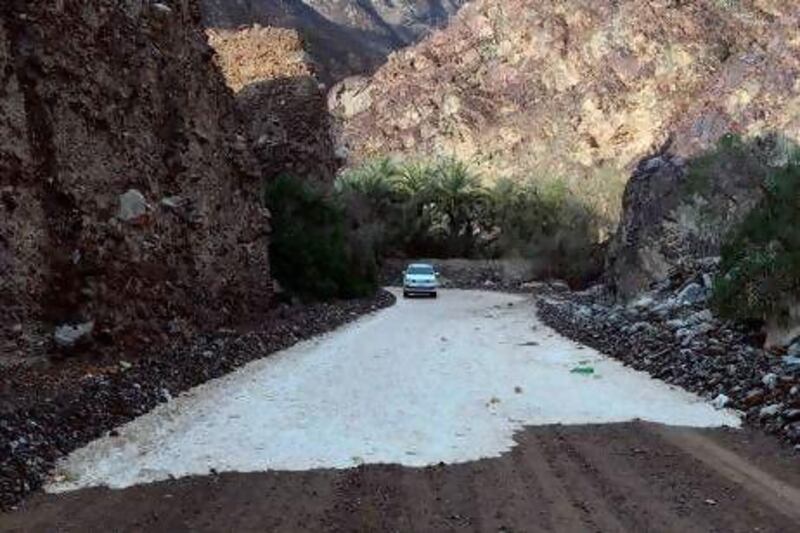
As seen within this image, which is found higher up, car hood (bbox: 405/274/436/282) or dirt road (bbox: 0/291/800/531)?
dirt road (bbox: 0/291/800/531)

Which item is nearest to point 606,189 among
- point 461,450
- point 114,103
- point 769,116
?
point 769,116

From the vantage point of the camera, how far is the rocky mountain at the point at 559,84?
6762cm

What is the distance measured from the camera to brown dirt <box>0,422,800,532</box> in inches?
265

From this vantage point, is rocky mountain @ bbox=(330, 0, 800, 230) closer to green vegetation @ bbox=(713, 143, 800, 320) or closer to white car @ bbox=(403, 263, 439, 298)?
white car @ bbox=(403, 263, 439, 298)

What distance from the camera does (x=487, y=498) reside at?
739 centimetres

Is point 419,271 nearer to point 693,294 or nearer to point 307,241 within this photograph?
point 307,241

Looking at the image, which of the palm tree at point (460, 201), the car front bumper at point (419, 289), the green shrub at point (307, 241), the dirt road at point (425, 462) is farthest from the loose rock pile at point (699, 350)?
the palm tree at point (460, 201)

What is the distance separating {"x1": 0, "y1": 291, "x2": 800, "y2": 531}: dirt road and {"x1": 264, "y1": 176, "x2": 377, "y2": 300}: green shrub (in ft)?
37.5

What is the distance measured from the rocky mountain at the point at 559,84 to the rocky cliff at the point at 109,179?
127ft

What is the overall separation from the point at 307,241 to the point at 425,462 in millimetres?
18393

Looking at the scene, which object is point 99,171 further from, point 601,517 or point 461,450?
point 601,517

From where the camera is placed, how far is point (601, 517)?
6.85 m

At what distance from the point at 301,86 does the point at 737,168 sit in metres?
→ 14.4

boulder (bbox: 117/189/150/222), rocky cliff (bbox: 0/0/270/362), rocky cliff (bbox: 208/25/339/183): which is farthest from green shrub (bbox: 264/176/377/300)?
boulder (bbox: 117/189/150/222)
